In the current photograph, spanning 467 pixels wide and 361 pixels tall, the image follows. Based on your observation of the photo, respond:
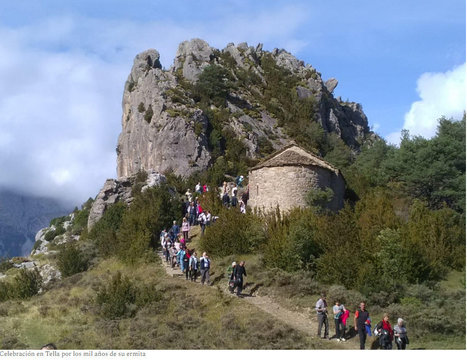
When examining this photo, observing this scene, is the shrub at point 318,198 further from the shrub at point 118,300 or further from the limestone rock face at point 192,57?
the limestone rock face at point 192,57

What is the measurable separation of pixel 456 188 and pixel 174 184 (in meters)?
23.2

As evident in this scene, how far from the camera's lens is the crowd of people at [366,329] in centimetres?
1533

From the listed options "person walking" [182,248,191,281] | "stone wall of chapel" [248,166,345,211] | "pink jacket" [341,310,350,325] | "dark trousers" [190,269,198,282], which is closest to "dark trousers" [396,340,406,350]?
"pink jacket" [341,310,350,325]

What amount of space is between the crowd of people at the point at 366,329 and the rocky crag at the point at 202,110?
33.5 meters

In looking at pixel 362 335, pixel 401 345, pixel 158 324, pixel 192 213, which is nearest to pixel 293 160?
pixel 192 213

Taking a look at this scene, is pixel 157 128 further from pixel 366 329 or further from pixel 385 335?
pixel 385 335

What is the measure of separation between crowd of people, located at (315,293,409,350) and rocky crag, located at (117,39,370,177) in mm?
33503

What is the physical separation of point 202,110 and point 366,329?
42.7 meters

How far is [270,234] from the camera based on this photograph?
26641 millimetres

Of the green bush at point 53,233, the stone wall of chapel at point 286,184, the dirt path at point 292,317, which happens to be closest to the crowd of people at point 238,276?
the dirt path at point 292,317

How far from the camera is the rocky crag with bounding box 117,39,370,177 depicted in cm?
5231

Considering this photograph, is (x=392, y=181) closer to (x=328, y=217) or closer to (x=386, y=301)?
(x=328, y=217)

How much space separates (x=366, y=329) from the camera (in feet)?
52.7

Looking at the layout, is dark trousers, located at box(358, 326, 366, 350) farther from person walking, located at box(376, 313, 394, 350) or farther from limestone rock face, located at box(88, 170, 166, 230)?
limestone rock face, located at box(88, 170, 166, 230)
